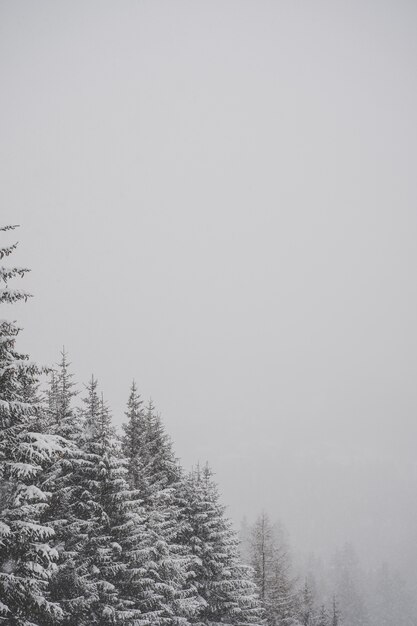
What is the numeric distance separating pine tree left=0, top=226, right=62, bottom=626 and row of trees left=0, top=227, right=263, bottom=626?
28 mm

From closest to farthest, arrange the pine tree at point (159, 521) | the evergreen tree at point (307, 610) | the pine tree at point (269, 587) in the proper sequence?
the pine tree at point (159, 521) → the pine tree at point (269, 587) → the evergreen tree at point (307, 610)

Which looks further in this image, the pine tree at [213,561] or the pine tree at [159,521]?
the pine tree at [213,561]

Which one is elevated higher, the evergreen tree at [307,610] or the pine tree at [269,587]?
the pine tree at [269,587]

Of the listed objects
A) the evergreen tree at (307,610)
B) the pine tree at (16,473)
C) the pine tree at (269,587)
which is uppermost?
the pine tree at (16,473)

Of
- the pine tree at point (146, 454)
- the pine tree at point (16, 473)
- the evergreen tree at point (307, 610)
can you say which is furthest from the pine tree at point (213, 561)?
the evergreen tree at point (307, 610)

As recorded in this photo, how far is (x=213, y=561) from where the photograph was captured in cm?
2344

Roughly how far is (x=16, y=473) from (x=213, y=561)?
17500 mm

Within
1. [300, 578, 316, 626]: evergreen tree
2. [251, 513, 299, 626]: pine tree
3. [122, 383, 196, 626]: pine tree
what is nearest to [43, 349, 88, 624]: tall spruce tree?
[122, 383, 196, 626]: pine tree

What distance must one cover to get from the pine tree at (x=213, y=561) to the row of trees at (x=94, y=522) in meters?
0.07

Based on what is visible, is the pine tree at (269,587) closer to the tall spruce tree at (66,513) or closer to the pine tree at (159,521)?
the pine tree at (159,521)

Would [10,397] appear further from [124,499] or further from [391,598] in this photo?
[391,598]

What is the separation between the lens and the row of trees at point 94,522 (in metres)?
10.0

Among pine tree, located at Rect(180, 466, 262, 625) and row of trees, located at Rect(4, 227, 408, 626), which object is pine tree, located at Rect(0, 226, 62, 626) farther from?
pine tree, located at Rect(180, 466, 262, 625)

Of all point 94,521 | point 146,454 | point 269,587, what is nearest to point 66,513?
point 94,521
